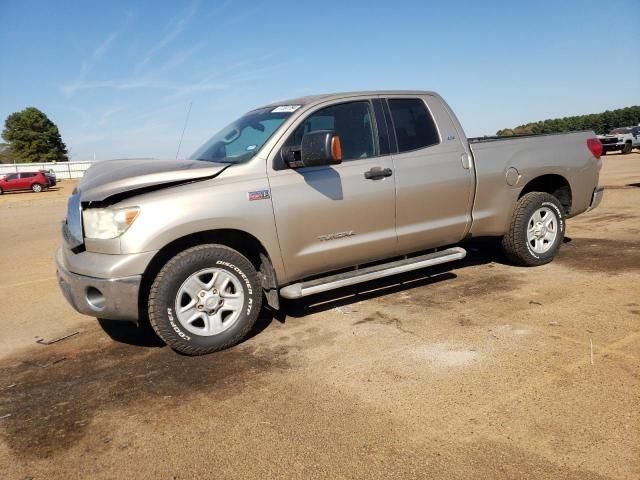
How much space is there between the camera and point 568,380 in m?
2.88

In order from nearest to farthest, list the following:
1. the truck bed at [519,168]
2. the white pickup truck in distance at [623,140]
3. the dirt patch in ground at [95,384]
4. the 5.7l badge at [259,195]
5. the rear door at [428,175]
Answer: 1. the dirt patch in ground at [95,384]
2. the 5.7l badge at [259,195]
3. the rear door at [428,175]
4. the truck bed at [519,168]
5. the white pickup truck in distance at [623,140]

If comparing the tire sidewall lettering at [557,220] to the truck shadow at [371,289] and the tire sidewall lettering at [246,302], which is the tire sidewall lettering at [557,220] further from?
the tire sidewall lettering at [246,302]

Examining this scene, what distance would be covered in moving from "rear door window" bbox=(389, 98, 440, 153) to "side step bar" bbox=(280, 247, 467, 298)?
1021 millimetres

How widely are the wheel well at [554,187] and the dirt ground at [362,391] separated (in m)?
1.02

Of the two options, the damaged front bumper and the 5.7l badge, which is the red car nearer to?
the damaged front bumper

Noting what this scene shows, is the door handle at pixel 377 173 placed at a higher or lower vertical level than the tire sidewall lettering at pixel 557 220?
higher

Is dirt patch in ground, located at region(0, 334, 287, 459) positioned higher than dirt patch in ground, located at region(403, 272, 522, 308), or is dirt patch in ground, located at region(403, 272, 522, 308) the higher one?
dirt patch in ground, located at region(0, 334, 287, 459)

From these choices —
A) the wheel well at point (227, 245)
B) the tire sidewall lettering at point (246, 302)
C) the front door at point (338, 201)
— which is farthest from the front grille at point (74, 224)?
the front door at point (338, 201)

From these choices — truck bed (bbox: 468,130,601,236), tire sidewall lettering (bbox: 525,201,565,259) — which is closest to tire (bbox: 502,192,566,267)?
tire sidewall lettering (bbox: 525,201,565,259)

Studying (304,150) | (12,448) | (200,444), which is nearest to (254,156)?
(304,150)

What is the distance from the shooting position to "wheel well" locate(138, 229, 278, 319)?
361 centimetres

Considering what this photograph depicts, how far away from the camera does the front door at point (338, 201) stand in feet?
12.8

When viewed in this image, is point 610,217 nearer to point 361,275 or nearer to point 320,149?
point 361,275

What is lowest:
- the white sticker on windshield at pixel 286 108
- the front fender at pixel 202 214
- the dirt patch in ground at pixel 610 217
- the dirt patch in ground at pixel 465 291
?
the dirt patch in ground at pixel 610 217
